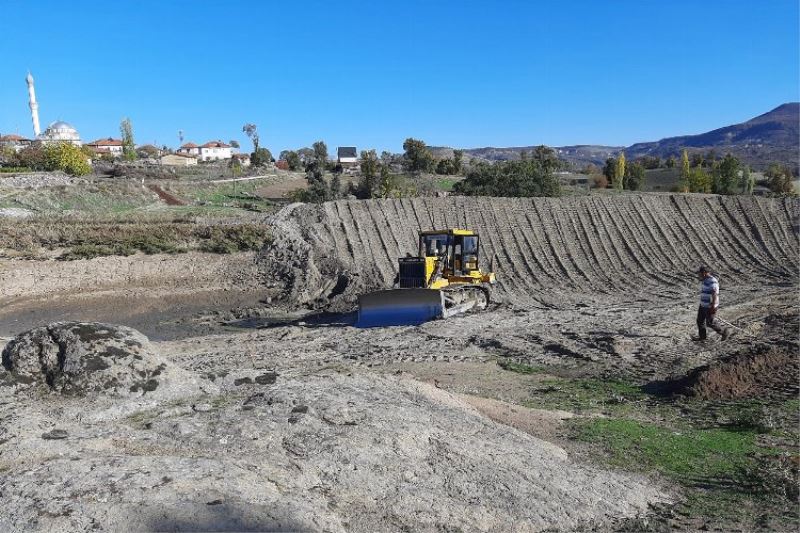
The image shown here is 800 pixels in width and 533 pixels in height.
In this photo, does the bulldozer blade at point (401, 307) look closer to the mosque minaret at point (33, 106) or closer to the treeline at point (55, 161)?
the treeline at point (55, 161)

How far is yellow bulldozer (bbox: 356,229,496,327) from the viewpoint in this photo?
14.8 m

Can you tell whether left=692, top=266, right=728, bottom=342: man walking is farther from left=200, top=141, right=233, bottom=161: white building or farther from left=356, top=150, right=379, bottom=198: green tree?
left=200, top=141, right=233, bottom=161: white building

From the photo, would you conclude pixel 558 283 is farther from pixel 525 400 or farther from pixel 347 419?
pixel 347 419

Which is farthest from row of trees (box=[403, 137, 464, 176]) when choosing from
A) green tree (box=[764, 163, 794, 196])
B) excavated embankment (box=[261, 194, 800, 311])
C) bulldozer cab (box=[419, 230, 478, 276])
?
bulldozer cab (box=[419, 230, 478, 276])

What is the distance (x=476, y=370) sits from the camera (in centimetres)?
1089

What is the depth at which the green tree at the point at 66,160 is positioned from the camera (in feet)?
151

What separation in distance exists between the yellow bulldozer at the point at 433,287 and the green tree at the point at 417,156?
136ft

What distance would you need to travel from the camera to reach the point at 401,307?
1490 cm

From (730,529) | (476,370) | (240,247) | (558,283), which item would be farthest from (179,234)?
(730,529)

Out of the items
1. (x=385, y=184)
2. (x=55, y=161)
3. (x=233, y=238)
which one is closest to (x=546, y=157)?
(x=385, y=184)

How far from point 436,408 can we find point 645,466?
2.52 metres

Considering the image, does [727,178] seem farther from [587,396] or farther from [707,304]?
[587,396]

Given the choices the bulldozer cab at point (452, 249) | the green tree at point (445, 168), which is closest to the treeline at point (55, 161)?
the green tree at point (445, 168)

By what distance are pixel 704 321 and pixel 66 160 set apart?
47.4m
